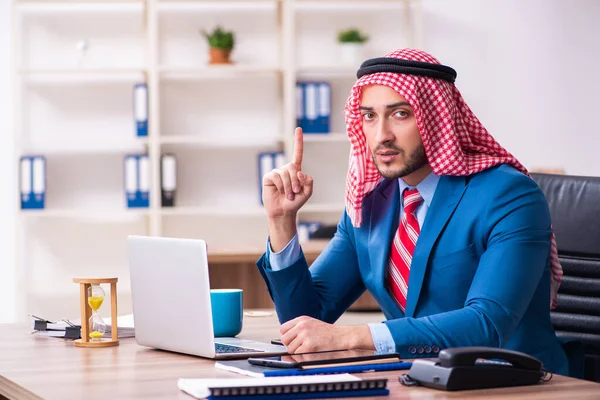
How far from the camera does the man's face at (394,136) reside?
6.67ft

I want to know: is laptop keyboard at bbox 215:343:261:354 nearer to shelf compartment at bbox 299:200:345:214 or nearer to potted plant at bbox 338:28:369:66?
shelf compartment at bbox 299:200:345:214

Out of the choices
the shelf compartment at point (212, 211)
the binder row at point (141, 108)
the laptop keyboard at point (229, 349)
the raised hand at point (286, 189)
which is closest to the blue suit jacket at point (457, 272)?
the raised hand at point (286, 189)

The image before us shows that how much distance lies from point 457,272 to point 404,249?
156mm

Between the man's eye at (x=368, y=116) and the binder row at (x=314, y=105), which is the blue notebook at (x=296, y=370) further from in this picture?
the binder row at (x=314, y=105)

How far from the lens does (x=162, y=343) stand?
171 centimetres

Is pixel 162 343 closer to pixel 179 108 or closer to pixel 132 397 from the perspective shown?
pixel 132 397

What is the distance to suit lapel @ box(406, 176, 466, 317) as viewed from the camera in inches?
76.5

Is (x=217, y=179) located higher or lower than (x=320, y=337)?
higher

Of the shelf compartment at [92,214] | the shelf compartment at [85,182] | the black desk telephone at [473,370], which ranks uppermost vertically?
the shelf compartment at [85,182]

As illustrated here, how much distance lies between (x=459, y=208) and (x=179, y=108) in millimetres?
4113

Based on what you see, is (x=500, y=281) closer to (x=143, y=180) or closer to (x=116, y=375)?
(x=116, y=375)

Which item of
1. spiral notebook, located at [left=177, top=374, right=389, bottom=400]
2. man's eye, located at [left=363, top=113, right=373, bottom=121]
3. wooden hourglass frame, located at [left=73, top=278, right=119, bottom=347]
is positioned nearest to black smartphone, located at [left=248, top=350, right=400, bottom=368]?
spiral notebook, located at [left=177, top=374, right=389, bottom=400]

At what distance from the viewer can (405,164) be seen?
2037 millimetres

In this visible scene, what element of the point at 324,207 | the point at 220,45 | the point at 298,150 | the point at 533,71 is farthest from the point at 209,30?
the point at 298,150
